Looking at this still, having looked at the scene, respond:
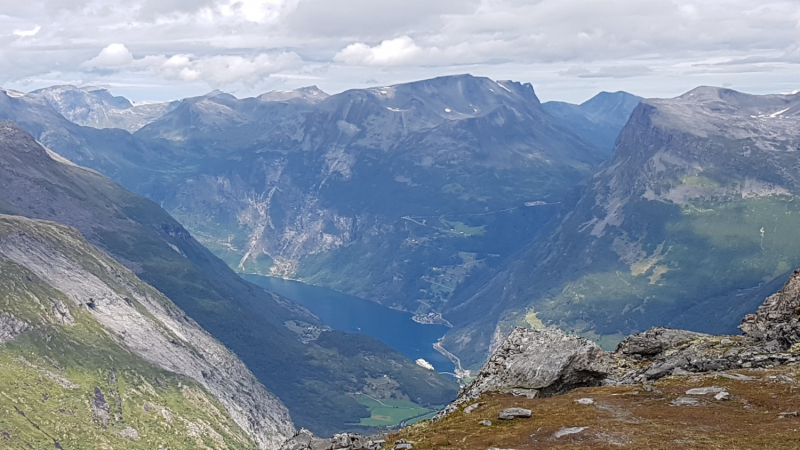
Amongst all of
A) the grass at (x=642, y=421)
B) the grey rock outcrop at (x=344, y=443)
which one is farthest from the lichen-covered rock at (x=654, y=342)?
the grey rock outcrop at (x=344, y=443)

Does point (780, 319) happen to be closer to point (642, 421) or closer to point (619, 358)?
point (619, 358)

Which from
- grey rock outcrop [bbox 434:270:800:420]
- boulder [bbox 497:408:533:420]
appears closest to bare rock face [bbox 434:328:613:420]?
grey rock outcrop [bbox 434:270:800:420]

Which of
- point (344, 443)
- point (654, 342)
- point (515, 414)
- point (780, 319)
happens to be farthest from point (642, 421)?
point (654, 342)

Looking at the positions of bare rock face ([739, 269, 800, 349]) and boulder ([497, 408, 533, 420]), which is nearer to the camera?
boulder ([497, 408, 533, 420])

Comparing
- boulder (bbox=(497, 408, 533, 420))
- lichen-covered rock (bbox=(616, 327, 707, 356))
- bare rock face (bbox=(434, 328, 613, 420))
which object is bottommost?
lichen-covered rock (bbox=(616, 327, 707, 356))

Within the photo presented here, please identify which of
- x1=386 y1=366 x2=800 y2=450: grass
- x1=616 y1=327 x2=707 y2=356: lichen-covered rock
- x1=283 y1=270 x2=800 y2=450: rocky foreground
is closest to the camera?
x1=386 y1=366 x2=800 y2=450: grass

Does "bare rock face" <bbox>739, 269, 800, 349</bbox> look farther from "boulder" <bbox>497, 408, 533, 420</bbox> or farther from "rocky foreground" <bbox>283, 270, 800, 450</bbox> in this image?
"boulder" <bbox>497, 408, 533, 420</bbox>

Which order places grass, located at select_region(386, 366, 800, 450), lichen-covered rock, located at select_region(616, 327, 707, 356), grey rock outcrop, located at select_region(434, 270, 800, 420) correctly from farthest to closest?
lichen-covered rock, located at select_region(616, 327, 707, 356)
grey rock outcrop, located at select_region(434, 270, 800, 420)
grass, located at select_region(386, 366, 800, 450)

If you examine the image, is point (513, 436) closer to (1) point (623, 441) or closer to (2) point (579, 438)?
(2) point (579, 438)
